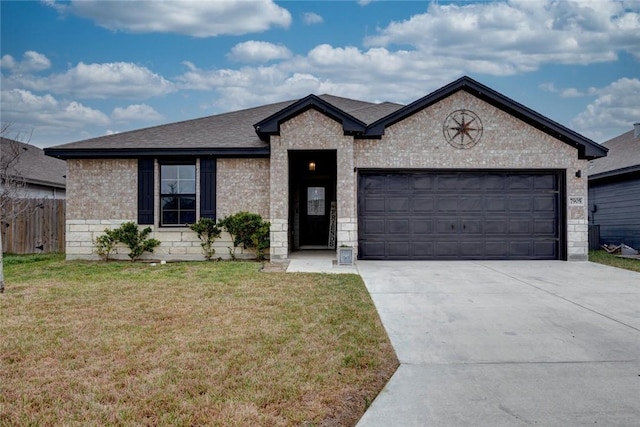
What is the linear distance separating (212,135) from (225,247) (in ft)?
11.1

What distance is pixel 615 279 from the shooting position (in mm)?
8203

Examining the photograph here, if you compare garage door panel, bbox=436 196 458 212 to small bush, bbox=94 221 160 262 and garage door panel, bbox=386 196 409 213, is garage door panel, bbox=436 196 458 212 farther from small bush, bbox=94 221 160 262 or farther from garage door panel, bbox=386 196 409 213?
small bush, bbox=94 221 160 262

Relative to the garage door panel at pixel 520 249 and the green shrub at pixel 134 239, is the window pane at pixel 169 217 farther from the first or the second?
the garage door panel at pixel 520 249

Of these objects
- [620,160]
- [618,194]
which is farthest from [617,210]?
[620,160]

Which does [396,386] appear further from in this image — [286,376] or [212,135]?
[212,135]

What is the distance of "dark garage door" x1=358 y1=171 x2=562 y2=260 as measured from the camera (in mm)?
11000

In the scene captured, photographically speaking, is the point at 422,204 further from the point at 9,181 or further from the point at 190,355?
the point at 9,181

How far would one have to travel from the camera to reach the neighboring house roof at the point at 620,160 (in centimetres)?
1400

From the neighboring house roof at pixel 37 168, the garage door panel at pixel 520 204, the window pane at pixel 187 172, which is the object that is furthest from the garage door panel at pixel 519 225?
the neighboring house roof at pixel 37 168

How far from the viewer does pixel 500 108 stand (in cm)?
1084

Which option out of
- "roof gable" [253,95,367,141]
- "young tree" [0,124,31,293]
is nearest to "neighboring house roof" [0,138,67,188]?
"young tree" [0,124,31,293]

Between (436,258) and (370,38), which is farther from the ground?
(370,38)

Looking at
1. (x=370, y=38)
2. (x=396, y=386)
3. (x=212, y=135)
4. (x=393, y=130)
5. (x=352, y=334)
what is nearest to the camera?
(x=396, y=386)

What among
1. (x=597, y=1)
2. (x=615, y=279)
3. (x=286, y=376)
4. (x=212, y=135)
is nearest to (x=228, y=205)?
(x=212, y=135)
